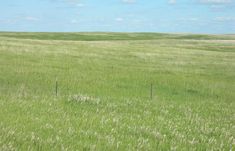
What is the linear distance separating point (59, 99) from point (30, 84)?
8.94m

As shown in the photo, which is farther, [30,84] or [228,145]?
[30,84]

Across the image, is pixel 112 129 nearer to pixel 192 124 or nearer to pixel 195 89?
pixel 192 124

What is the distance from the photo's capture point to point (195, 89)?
25641 millimetres

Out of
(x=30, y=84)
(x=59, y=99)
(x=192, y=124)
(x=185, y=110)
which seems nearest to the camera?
(x=192, y=124)

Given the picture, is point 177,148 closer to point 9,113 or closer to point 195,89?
point 9,113

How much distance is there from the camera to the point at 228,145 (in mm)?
8195

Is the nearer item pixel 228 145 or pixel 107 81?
pixel 228 145

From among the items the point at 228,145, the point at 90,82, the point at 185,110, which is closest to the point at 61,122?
the point at 228,145

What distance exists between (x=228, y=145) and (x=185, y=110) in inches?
199

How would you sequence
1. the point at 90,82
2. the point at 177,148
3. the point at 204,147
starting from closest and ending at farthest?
1. the point at 177,148
2. the point at 204,147
3. the point at 90,82

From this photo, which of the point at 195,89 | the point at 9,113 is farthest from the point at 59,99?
the point at 195,89

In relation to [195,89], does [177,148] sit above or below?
above

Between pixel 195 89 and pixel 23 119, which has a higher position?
pixel 23 119

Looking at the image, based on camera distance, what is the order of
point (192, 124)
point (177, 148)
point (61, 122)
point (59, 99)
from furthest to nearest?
point (59, 99)
point (192, 124)
point (61, 122)
point (177, 148)
